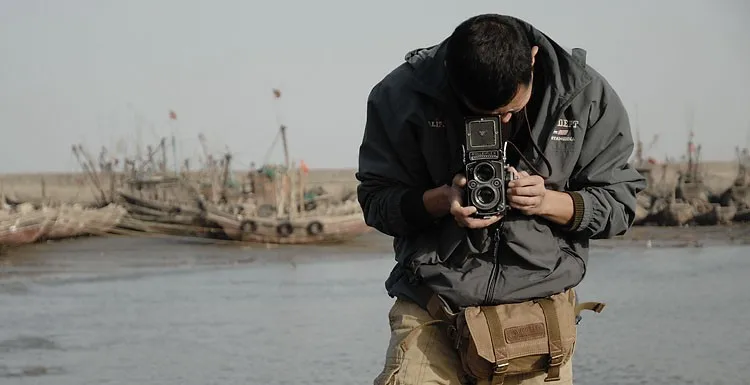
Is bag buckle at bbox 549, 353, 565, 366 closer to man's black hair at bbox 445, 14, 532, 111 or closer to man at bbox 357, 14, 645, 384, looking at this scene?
man at bbox 357, 14, 645, 384

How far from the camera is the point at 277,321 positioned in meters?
9.48

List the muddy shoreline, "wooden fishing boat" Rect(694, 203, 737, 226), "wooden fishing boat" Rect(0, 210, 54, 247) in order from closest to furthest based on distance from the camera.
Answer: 1. the muddy shoreline
2. "wooden fishing boat" Rect(0, 210, 54, 247)
3. "wooden fishing boat" Rect(694, 203, 737, 226)

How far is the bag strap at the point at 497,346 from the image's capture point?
121 inches

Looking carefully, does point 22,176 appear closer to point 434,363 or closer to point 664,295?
point 664,295

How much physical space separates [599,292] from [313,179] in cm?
3464

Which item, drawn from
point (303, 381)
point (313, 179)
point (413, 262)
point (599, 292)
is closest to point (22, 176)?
point (313, 179)

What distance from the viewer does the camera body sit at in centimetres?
296

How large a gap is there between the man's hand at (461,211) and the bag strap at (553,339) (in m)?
0.29

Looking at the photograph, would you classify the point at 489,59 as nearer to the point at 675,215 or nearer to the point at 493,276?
the point at 493,276

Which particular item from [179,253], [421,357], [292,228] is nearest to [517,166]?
[421,357]

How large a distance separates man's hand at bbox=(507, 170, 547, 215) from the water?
3.98m

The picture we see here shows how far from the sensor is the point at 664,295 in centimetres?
1103

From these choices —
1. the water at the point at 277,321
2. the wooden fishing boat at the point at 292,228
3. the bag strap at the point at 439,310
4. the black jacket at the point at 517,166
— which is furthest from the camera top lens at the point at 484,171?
the wooden fishing boat at the point at 292,228

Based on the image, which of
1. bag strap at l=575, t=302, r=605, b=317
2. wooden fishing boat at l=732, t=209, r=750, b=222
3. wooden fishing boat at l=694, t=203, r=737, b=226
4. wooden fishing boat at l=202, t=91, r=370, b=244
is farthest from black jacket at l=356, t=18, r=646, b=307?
wooden fishing boat at l=732, t=209, r=750, b=222
